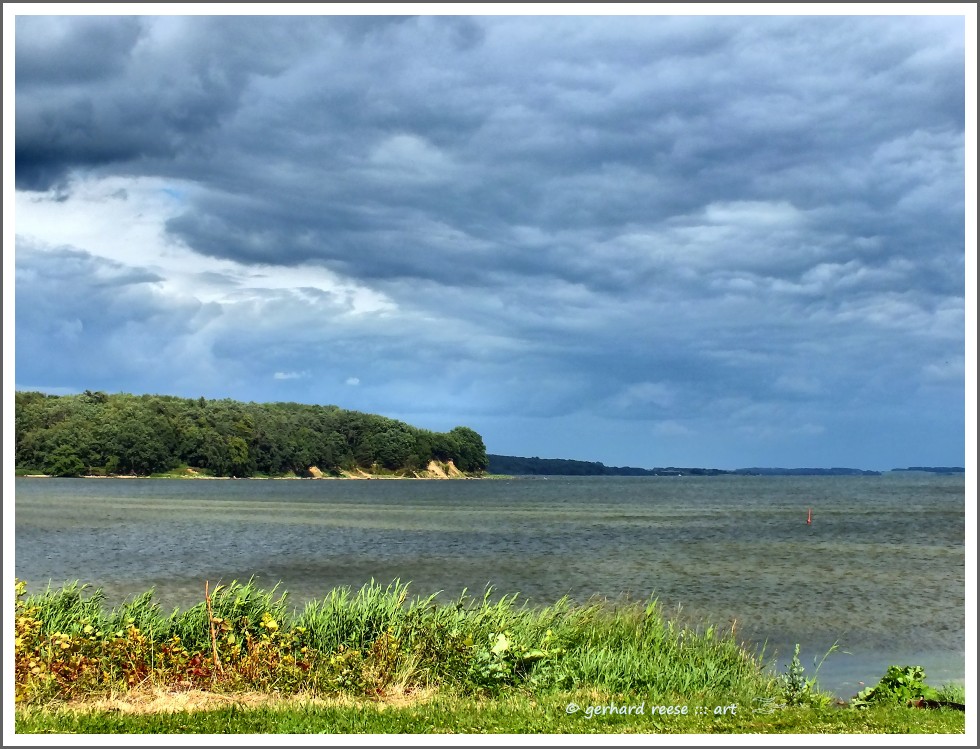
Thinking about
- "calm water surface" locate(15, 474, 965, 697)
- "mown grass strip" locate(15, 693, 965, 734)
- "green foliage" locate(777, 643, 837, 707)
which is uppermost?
"mown grass strip" locate(15, 693, 965, 734)

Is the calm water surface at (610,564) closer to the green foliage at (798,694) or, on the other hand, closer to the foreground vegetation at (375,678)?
the green foliage at (798,694)

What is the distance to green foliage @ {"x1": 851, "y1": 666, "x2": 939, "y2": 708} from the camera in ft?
42.9

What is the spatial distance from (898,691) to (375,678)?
7.79 m

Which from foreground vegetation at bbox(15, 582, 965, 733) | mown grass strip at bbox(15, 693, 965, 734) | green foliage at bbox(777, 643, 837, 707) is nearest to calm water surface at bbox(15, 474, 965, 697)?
green foliage at bbox(777, 643, 837, 707)

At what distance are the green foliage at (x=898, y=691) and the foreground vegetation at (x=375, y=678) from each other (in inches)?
3.3

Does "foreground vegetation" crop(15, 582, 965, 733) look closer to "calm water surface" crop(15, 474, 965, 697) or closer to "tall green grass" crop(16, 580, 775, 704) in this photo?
"tall green grass" crop(16, 580, 775, 704)

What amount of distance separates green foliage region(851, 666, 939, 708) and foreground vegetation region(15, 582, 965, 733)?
8cm

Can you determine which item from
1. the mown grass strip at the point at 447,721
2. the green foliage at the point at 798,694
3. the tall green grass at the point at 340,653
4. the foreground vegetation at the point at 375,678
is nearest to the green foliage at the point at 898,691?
the foreground vegetation at the point at 375,678

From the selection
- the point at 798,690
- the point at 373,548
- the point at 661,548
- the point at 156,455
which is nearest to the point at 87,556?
the point at 373,548

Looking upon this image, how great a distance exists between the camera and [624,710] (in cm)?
1116

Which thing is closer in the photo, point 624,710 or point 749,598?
point 624,710

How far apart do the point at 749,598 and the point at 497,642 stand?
2322 centimetres

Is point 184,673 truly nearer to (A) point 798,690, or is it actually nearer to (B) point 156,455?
(A) point 798,690

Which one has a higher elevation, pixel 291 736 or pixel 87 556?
pixel 291 736
